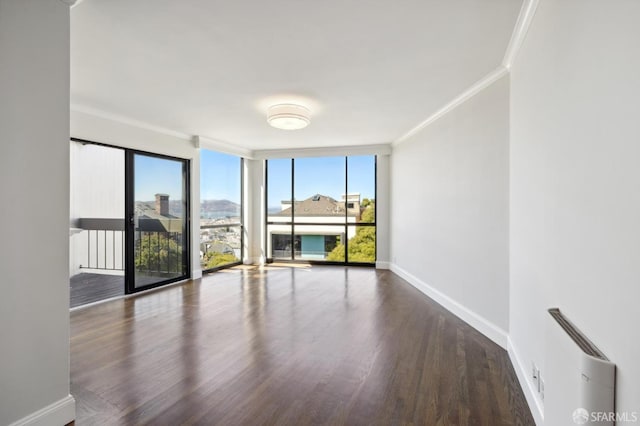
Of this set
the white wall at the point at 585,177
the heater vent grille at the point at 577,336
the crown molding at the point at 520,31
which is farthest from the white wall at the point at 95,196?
the heater vent grille at the point at 577,336

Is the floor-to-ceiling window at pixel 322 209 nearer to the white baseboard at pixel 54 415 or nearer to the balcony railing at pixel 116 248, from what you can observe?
the balcony railing at pixel 116 248

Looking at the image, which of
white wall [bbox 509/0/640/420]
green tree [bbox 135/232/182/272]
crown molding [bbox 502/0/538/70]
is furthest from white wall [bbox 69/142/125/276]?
white wall [bbox 509/0/640/420]

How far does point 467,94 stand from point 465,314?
2474 mm

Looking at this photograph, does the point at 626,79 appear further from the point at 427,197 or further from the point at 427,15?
the point at 427,197

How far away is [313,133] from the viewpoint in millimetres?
5578

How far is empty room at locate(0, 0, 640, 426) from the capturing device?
1.29 metres

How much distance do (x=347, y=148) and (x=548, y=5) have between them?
16.3ft

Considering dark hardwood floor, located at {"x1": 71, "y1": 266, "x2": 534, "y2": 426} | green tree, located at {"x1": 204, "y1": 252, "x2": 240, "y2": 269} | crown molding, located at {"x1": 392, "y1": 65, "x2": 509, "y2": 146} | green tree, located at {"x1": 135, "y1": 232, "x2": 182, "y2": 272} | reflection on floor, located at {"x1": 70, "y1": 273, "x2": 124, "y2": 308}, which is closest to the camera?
dark hardwood floor, located at {"x1": 71, "y1": 266, "x2": 534, "y2": 426}

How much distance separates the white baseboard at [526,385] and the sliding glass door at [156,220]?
189 inches

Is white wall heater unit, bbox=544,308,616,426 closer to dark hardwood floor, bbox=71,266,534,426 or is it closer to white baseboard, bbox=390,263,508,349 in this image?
dark hardwood floor, bbox=71,266,534,426

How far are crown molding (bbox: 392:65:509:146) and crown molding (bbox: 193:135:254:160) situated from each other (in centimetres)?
355

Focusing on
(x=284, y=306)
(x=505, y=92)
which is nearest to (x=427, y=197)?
(x=505, y=92)

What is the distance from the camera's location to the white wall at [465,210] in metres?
3.04

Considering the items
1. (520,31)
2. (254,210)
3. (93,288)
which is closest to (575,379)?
(520,31)
